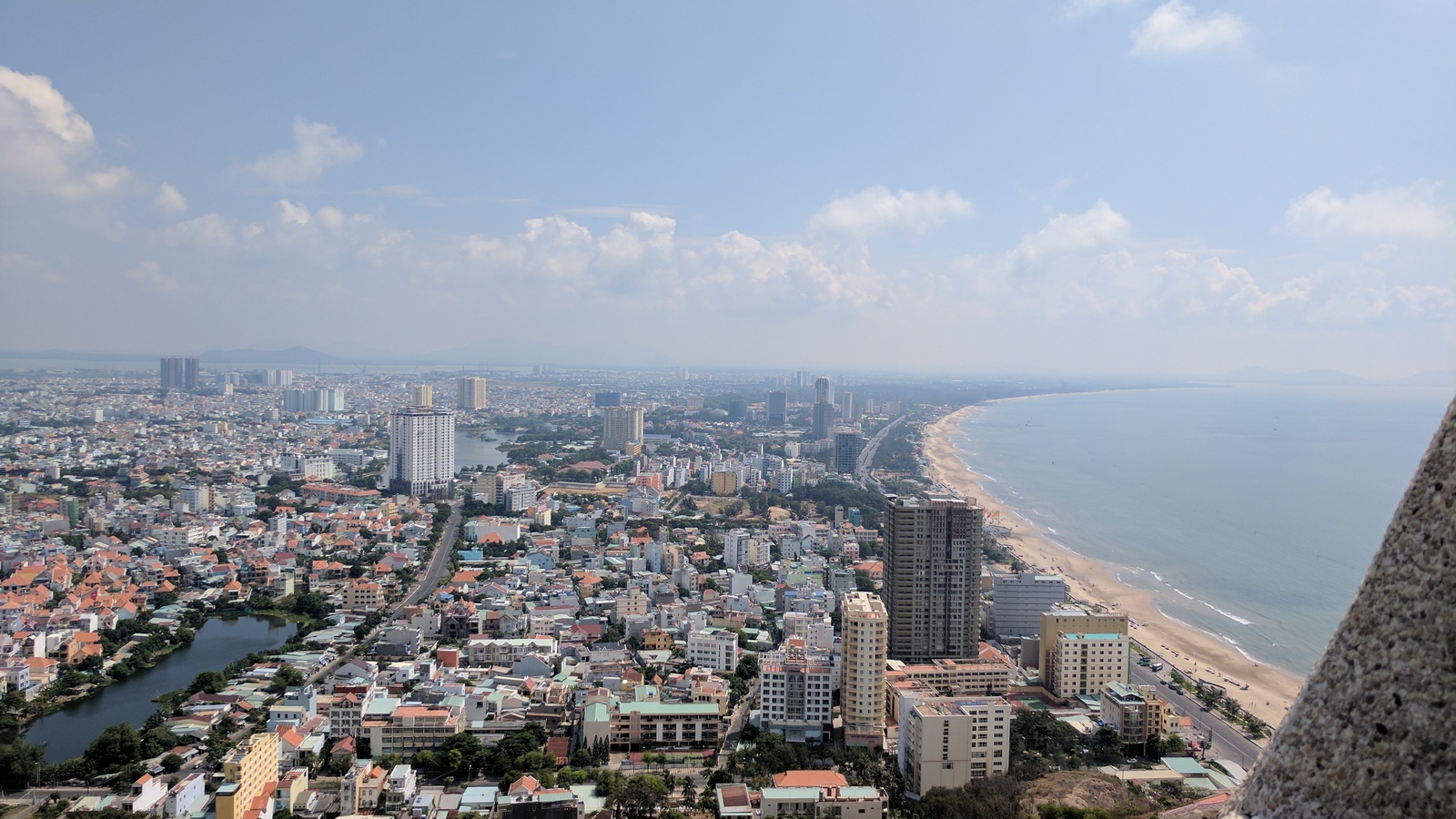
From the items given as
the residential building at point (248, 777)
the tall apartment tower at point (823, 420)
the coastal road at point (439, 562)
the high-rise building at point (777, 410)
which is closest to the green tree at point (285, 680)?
the residential building at point (248, 777)

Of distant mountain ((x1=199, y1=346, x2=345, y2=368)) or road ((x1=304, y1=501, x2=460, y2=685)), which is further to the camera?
distant mountain ((x1=199, y1=346, x2=345, y2=368))

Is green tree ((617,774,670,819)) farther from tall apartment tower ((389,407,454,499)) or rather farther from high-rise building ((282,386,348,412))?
high-rise building ((282,386,348,412))

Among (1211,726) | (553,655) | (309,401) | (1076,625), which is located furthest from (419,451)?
(309,401)

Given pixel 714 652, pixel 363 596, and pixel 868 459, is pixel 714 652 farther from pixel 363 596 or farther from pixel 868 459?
pixel 868 459

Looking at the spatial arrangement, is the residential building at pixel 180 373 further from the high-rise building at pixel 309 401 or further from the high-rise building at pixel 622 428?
the high-rise building at pixel 622 428

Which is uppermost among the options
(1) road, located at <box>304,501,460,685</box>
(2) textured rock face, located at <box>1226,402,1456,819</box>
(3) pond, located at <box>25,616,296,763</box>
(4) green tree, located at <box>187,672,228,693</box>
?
(2) textured rock face, located at <box>1226,402,1456,819</box>

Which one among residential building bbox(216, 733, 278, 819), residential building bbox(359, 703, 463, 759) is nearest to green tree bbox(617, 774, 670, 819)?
residential building bbox(359, 703, 463, 759)

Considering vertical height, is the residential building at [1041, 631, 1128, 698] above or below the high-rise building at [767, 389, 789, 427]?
below
